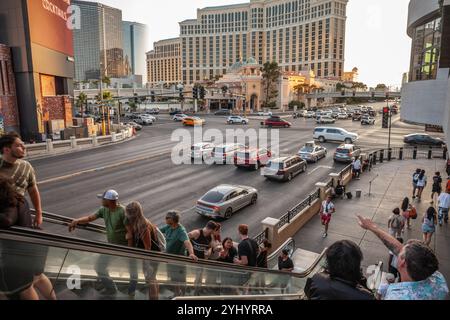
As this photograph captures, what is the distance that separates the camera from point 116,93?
102 m

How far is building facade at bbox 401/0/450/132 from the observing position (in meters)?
13.1

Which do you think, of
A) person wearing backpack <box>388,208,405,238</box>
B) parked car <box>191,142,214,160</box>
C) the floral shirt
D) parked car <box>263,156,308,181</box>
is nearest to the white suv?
parked car <box>191,142,214,160</box>

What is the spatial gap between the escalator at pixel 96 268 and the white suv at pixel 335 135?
3443cm

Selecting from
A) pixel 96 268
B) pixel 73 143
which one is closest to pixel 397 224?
pixel 96 268

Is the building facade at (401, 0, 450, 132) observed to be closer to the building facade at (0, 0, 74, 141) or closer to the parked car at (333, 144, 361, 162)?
the parked car at (333, 144, 361, 162)

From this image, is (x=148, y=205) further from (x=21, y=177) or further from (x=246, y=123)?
(x=246, y=123)

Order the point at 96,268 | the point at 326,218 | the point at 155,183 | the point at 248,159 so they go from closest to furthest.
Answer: the point at 96,268 < the point at 326,218 < the point at 155,183 < the point at 248,159

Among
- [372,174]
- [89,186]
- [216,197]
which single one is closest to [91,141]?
[89,186]

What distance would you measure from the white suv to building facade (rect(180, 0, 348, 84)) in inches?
5054

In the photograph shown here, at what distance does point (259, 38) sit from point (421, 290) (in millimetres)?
180559

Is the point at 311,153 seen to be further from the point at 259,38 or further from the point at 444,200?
the point at 259,38

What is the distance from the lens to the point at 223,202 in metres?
14.2

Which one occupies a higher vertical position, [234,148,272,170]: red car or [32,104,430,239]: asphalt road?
[234,148,272,170]: red car

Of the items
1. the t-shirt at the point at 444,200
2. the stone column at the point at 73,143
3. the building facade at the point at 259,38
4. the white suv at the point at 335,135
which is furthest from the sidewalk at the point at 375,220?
the building facade at the point at 259,38
